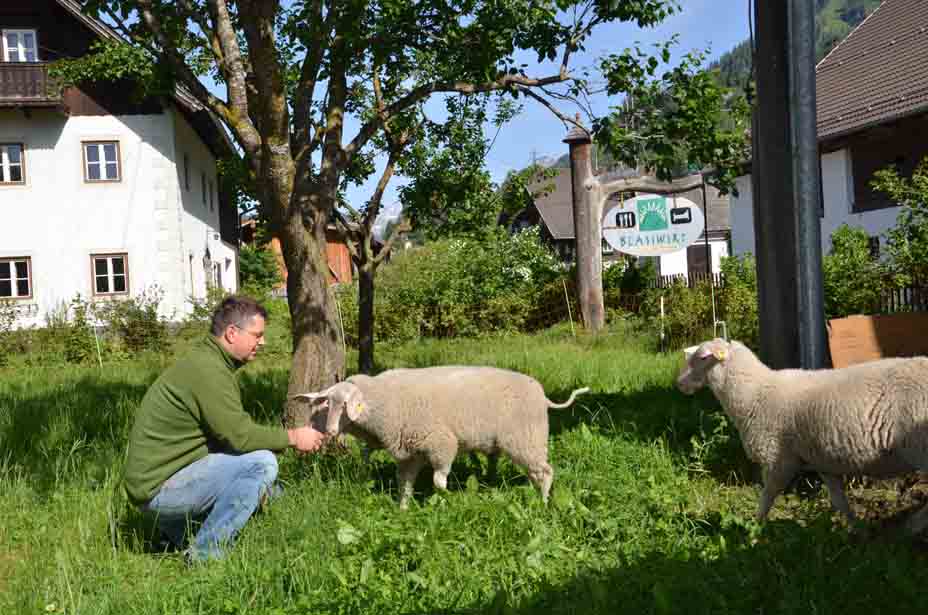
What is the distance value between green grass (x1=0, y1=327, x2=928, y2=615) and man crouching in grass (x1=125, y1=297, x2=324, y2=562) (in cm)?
22

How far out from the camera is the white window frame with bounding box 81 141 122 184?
23.9 m

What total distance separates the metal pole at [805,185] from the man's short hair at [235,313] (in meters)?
3.56

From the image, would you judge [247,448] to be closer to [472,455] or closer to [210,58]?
[472,455]

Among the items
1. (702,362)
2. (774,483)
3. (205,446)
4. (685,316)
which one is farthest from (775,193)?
(685,316)

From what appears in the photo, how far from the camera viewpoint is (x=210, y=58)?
1159cm

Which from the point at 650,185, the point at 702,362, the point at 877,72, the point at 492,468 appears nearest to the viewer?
the point at 702,362

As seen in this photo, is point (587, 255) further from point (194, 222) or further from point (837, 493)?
point (194, 222)

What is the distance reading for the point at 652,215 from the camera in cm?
1331

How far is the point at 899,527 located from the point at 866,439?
0.58m

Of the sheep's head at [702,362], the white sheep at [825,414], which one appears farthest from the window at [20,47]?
the white sheep at [825,414]

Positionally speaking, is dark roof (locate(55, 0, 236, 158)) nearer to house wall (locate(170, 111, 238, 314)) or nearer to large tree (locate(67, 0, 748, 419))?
house wall (locate(170, 111, 238, 314))

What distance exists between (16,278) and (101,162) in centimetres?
419

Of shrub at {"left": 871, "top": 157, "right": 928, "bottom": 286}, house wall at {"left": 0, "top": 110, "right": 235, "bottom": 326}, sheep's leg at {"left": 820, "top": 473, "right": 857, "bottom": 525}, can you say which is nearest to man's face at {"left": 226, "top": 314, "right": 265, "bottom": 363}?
sheep's leg at {"left": 820, "top": 473, "right": 857, "bottom": 525}

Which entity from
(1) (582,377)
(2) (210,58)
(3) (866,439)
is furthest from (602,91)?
(2) (210,58)
